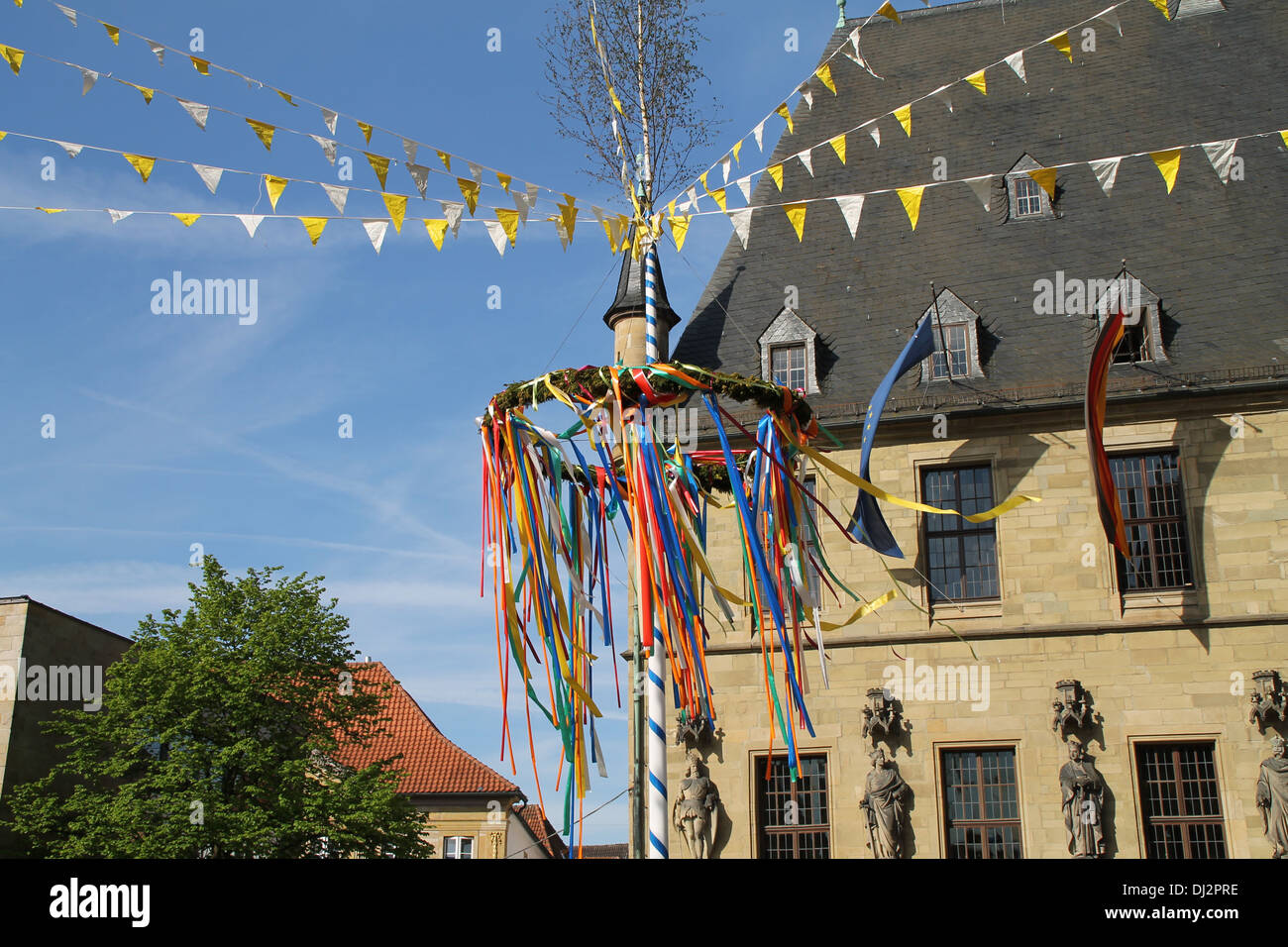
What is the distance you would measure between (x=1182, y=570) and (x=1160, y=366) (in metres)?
3.21

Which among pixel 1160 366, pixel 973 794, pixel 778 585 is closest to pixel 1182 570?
pixel 1160 366

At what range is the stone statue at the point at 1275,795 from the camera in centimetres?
1639

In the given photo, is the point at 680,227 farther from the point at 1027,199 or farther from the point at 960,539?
the point at 1027,199

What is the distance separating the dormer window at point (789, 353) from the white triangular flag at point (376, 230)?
10326 mm

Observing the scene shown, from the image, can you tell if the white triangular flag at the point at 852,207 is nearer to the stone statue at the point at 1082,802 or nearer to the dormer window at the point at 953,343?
the dormer window at the point at 953,343

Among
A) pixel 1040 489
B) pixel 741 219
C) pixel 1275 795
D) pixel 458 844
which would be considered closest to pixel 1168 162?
pixel 741 219

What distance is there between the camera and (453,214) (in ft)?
40.8

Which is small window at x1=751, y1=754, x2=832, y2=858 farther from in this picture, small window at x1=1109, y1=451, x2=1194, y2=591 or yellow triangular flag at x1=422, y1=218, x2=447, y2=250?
yellow triangular flag at x1=422, y1=218, x2=447, y2=250

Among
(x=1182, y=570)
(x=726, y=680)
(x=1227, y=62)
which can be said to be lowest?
(x=726, y=680)

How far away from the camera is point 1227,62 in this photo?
23594 mm

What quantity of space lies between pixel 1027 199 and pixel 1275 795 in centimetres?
1119

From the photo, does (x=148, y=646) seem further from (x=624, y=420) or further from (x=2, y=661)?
(x=624, y=420)

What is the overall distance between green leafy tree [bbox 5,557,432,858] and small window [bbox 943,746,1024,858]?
9.64 meters
